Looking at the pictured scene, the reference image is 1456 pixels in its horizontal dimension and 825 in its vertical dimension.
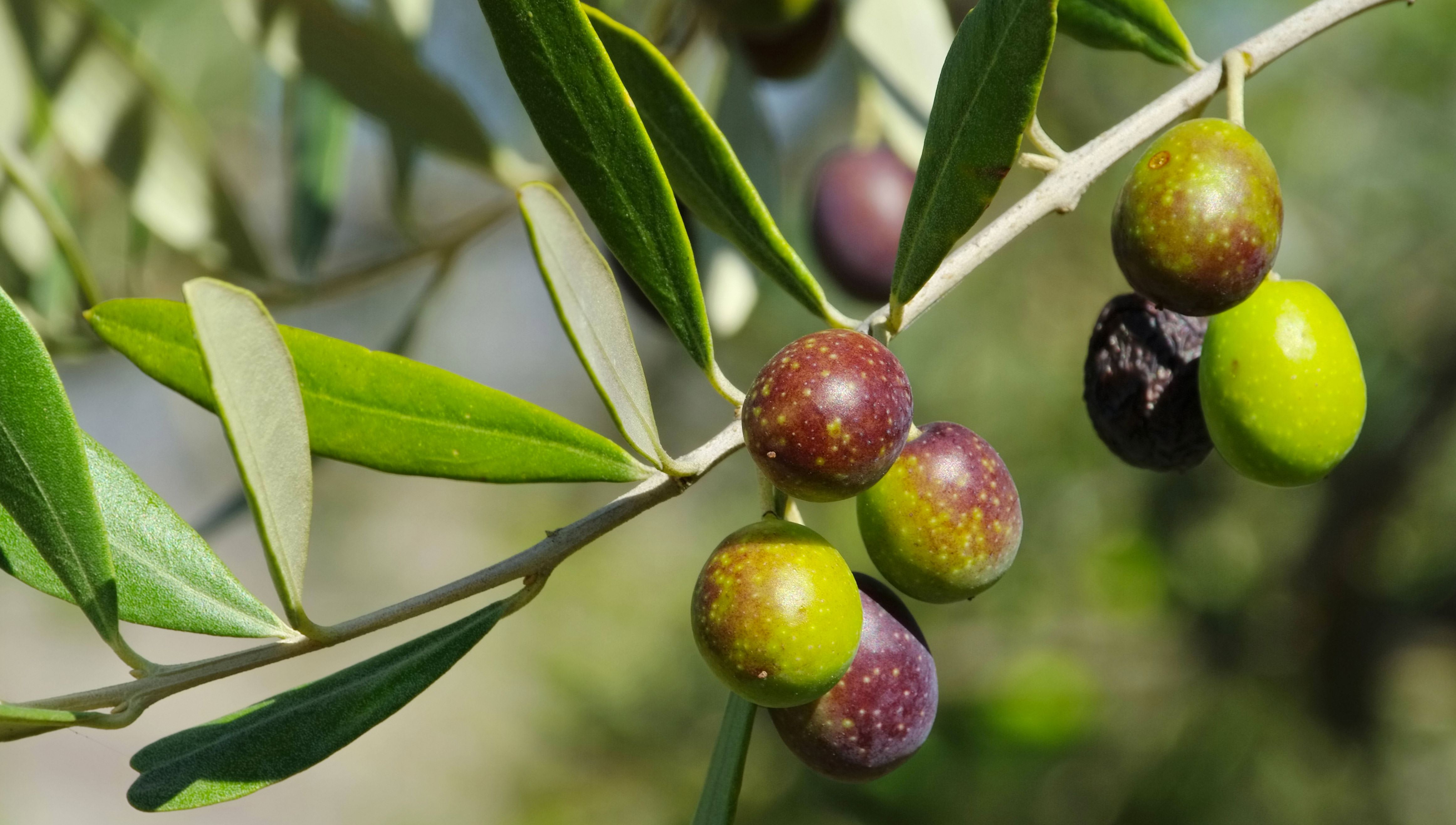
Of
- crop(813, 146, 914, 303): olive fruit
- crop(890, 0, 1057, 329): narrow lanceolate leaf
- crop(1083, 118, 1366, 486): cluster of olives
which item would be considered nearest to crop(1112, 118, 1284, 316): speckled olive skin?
crop(1083, 118, 1366, 486): cluster of olives

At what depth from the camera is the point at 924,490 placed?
717 mm

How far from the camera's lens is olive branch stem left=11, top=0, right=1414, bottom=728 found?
0.65m

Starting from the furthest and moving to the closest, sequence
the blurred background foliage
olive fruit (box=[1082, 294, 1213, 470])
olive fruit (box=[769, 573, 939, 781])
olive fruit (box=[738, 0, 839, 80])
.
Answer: olive fruit (box=[738, 0, 839, 80])
the blurred background foliage
olive fruit (box=[1082, 294, 1213, 470])
olive fruit (box=[769, 573, 939, 781])

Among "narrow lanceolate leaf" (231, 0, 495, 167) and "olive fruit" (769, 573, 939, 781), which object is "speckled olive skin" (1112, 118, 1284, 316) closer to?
"olive fruit" (769, 573, 939, 781)

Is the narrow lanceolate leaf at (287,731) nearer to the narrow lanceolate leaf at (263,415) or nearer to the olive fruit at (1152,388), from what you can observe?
the narrow lanceolate leaf at (263,415)

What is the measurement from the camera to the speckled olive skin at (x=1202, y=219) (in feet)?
2.28

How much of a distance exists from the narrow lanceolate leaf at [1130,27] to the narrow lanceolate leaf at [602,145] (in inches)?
15.7

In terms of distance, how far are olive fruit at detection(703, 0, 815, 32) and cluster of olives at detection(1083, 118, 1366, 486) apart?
65 cm

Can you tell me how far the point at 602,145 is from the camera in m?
0.67

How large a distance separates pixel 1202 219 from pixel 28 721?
28.3 inches

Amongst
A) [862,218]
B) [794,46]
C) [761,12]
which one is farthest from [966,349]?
[761,12]

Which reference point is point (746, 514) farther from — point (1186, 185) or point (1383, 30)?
point (1186, 185)

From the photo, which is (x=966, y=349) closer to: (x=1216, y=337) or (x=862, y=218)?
(x=862, y=218)

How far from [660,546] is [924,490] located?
3.79 metres
